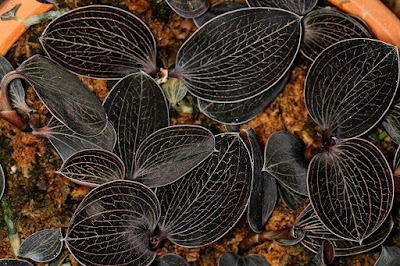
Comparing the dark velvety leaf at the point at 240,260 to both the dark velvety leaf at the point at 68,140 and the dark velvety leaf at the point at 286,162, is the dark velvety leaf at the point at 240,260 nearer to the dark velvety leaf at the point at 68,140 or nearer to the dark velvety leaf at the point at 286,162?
the dark velvety leaf at the point at 286,162

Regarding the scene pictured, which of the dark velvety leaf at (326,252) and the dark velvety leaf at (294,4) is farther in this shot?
the dark velvety leaf at (294,4)

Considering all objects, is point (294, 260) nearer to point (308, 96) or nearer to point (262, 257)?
point (262, 257)

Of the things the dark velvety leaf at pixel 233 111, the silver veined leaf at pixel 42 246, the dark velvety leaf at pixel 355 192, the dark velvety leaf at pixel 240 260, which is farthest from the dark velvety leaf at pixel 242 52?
the silver veined leaf at pixel 42 246

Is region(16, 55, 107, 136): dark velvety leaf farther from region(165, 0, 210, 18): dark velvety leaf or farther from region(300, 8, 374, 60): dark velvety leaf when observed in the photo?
region(300, 8, 374, 60): dark velvety leaf

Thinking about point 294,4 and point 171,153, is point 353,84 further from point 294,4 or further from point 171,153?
point 171,153

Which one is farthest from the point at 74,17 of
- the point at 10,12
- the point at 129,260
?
the point at 129,260
